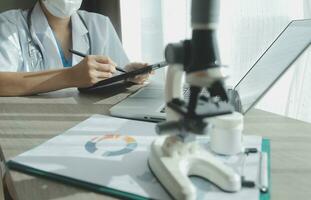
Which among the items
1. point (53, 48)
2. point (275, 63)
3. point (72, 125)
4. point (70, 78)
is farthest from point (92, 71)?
point (275, 63)

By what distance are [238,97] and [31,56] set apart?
0.77m

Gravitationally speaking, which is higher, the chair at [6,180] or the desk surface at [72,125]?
the desk surface at [72,125]

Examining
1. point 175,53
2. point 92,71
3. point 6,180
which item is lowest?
point 6,180

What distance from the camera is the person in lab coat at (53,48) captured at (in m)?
0.94

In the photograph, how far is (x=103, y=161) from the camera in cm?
51

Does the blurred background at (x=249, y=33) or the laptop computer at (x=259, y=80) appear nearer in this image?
the laptop computer at (x=259, y=80)

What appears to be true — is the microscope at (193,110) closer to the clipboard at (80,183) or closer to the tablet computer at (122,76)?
the clipboard at (80,183)

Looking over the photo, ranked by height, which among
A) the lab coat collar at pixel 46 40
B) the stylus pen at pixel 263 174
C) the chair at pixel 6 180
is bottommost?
the chair at pixel 6 180

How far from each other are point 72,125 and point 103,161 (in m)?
0.21

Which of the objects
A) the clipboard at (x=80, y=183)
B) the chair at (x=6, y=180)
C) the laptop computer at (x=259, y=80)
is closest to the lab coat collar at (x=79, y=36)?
the laptop computer at (x=259, y=80)

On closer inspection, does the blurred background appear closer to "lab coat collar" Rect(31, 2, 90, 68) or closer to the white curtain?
the white curtain

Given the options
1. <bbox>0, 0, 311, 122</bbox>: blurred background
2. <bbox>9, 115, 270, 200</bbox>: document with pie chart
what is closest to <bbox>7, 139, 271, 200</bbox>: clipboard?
<bbox>9, 115, 270, 200</bbox>: document with pie chart

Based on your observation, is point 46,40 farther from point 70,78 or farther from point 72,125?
point 72,125

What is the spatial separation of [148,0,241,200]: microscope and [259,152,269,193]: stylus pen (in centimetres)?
3
